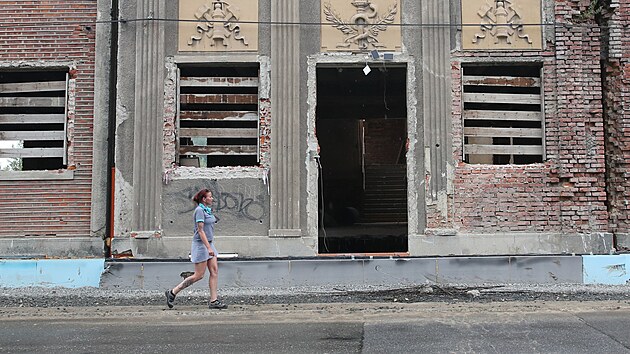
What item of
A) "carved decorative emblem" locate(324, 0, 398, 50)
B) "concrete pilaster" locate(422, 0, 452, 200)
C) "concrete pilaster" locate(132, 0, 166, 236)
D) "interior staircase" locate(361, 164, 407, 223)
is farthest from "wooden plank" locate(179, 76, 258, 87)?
"interior staircase" locate(361, 164, 407, 223)

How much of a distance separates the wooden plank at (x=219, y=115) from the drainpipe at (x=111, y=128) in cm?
130

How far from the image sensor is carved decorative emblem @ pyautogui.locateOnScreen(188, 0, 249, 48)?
10.4m

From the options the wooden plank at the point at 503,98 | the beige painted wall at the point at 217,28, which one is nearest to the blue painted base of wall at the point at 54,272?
the beige painted wall at the point at 217,28

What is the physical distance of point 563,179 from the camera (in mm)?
10328

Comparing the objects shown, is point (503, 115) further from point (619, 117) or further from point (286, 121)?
point (286, 121)

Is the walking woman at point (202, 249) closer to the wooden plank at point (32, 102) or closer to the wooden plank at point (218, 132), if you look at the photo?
the wooden plank at point (218, 132)

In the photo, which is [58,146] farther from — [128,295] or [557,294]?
[557,294]

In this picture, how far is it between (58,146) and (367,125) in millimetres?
14060

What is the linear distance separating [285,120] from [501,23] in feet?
14.5

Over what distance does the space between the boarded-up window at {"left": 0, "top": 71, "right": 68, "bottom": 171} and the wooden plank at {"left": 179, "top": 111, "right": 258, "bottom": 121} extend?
7.88ft

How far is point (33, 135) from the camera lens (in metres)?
10.8

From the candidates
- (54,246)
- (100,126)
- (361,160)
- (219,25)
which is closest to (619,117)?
(219,25)

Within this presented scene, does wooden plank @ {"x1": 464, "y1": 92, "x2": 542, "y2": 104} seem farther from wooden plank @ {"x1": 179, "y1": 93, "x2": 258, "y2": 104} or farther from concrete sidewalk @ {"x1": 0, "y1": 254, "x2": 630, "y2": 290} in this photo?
wooden plank @ {"x1": 179, "y1": 93, "x2": 258, "y2": 104}

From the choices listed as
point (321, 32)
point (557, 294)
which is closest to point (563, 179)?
point (557, 294)
